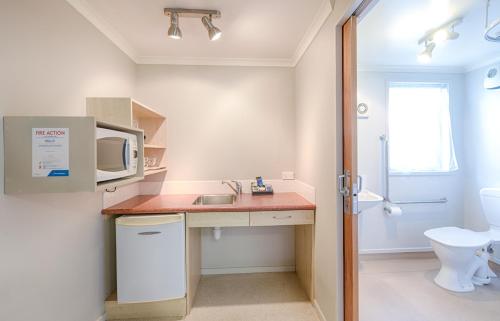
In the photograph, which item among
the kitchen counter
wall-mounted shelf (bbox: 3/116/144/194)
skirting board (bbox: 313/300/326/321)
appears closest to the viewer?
wall-mounted shelf (bbox: 3/116/144/194)

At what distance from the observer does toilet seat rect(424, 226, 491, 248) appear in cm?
191

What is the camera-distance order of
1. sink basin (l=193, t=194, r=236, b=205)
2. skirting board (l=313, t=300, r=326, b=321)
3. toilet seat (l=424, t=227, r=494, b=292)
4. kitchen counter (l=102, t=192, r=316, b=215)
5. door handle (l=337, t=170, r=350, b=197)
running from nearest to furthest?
door handle (l=337, t=170, r=350, b=197), skirting board (l=313, t=300, r=326, b=321), kitchen counter (l=102, t=192, r=316, b=215), toilet seat (l=424, t=227, r=494, b=292), sink basin (l=193, t=194, r=236, b=205)

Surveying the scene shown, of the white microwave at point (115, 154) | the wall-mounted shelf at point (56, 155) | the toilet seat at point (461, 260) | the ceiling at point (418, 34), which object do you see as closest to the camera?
the wall-mounted shelf at point (56, 155)

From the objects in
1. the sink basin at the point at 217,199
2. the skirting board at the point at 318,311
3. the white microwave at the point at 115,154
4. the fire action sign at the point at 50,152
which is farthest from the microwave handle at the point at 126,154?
the skirting board at the point at 318,311

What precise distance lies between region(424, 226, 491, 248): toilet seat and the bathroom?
0.34 meters

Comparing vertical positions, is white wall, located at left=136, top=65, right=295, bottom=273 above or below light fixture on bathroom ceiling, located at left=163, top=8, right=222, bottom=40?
below

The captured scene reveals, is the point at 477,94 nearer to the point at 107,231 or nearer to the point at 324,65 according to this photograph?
the point at 324,65

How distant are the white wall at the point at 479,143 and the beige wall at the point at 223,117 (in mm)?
1979

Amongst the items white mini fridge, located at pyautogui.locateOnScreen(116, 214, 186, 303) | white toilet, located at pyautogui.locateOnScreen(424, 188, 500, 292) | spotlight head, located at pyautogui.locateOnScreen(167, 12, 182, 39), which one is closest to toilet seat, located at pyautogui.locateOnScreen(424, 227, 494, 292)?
white toilet, located at pyautogui.locateOnScreen(424, 188, 500, 292)

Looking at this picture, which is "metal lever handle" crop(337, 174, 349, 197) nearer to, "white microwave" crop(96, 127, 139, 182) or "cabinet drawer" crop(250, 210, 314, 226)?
"cabinet drawer" crop(250, 210, 314, 226)

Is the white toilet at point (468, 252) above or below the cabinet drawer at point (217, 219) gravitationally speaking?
below

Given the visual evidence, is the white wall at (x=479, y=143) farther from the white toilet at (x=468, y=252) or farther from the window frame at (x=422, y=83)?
the white toilet at (x=468, y=252)

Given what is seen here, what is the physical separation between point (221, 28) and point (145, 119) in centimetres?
121

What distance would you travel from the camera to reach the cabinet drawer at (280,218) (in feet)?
6.09
